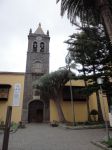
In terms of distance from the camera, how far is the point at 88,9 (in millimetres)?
6664

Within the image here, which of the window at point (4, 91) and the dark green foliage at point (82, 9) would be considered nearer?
the dark green foliage at point (82, 9)

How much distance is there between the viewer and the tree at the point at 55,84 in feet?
66.3

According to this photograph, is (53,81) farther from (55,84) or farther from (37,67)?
(37,67)

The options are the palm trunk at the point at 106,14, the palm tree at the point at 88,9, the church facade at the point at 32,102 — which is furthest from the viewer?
the church facade at the point at 32,102

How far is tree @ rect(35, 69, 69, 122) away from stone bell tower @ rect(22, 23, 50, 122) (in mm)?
2705

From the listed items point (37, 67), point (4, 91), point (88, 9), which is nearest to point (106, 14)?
point (88, 9)

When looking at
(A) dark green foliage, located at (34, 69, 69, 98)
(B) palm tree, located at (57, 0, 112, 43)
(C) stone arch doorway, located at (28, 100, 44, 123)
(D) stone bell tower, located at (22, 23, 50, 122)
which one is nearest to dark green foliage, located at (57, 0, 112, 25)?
(B) palm tree, located at (57, 0, 112, 43)

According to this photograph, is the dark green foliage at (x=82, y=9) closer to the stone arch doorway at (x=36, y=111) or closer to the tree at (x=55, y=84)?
the tree at (x=55, y=84)

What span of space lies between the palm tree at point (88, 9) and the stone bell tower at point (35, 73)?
59.6ft

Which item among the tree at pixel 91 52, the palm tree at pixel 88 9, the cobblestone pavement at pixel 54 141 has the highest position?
the tree at pixel 91 52

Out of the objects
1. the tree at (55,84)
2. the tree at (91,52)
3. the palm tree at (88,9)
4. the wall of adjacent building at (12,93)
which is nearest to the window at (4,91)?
the wall of adjacent building at (12,93)

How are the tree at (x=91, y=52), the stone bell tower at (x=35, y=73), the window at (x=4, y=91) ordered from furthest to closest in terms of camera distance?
1. the stone bell tower at (x=35, y=73)
2. the window at (x=4, y=91)
3. the tree at (x=91, y=52)

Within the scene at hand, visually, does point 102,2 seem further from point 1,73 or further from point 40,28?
point 40,28

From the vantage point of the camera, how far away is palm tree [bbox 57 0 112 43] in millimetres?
5754
